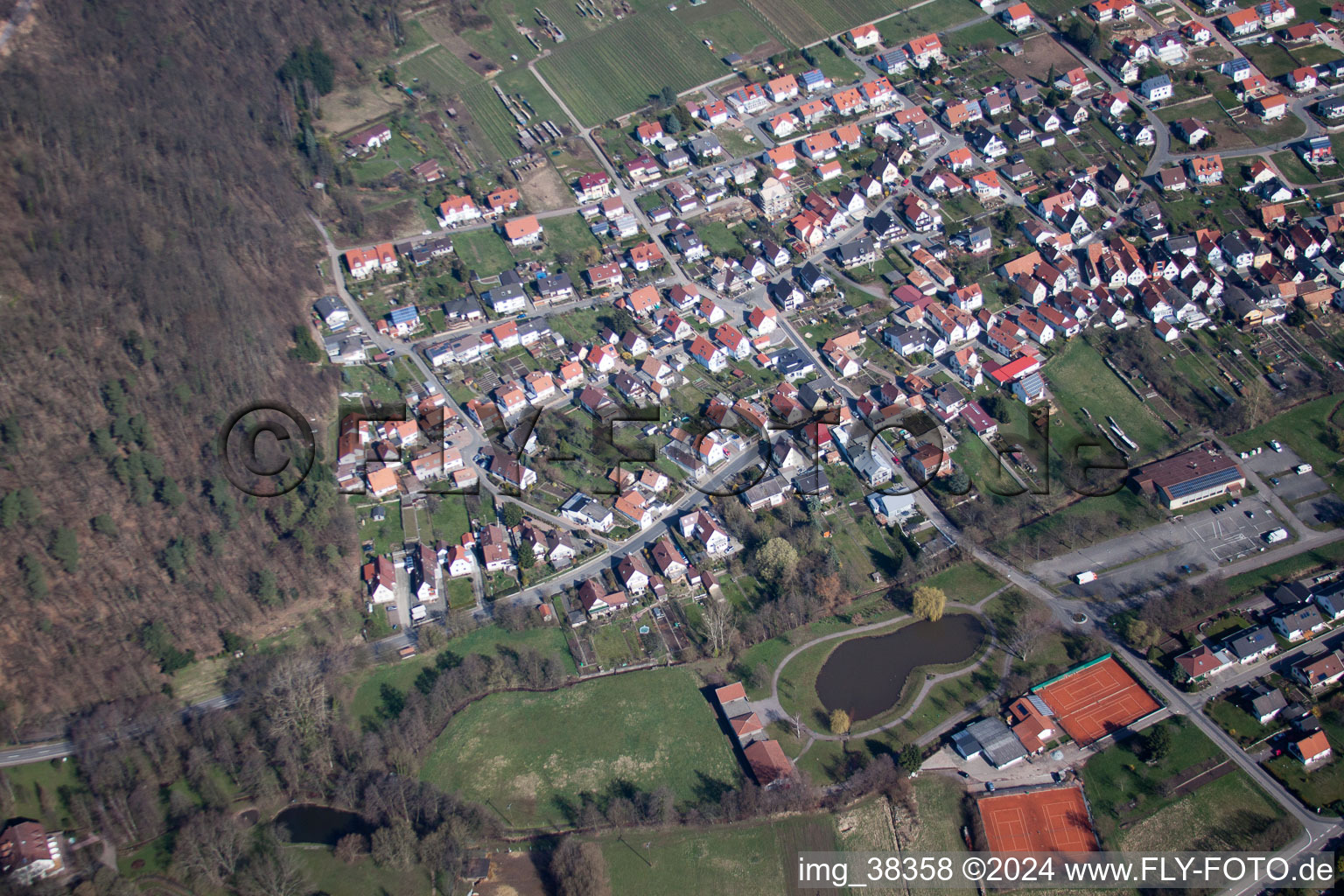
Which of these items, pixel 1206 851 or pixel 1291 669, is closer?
pixel 1206 851

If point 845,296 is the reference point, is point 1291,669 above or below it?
below

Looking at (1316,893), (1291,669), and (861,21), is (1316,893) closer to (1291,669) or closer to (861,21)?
(1291,669)

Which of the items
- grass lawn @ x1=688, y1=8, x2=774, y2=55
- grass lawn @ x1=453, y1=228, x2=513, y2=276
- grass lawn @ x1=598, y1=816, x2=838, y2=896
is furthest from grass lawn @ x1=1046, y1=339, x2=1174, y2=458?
grass lawn @ x1=688, y1=8, x2=774, y2=55

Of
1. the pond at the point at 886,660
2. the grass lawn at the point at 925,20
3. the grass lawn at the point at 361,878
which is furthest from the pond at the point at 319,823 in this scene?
the grass lawn at the point at 925,20

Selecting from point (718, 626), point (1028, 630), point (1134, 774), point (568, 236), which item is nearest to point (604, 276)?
point (568, 236)

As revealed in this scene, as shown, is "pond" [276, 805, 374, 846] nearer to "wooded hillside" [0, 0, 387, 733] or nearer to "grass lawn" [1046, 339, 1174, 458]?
"wooded hillside" [0, 0, 387, 733]

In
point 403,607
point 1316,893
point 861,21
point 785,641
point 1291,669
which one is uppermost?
point 861,21

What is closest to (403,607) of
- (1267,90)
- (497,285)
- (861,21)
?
(497,285)
